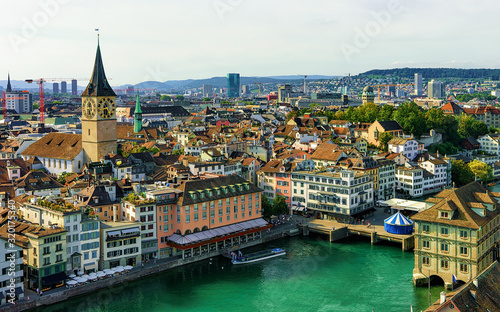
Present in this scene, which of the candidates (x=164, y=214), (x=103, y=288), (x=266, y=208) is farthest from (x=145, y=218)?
(x=266, y=208)

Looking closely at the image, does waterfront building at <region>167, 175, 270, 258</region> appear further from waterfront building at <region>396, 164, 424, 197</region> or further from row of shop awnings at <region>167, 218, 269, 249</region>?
waterfront building at <region>396, 164, 424, 197</region>

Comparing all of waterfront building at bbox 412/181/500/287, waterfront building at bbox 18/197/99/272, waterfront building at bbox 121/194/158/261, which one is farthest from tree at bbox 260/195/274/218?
waterfront building at bbox 18/197/99/272

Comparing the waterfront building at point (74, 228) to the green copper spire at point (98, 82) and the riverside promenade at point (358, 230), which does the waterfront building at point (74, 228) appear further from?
the green copper spire at point (98, 82)

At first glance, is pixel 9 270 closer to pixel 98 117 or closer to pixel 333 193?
pixel 333 193

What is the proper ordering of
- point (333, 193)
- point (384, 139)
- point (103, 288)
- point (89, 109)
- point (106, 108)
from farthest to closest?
point (384, 139) < point (106, 108) < point (89, 109) < point (333, 193) < point (103, 288)

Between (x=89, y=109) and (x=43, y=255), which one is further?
(x=89, y=109)

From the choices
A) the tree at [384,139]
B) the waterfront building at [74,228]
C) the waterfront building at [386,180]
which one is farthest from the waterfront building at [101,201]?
the tree at [384,139]
